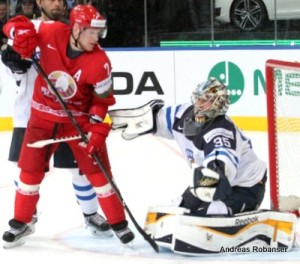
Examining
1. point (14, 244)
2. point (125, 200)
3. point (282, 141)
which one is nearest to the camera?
point (14, 244)

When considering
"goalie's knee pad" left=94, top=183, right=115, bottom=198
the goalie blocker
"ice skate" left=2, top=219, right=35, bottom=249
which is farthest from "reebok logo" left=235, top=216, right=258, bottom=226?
"ice skate" left=2, top=219, right=35, bottom=249

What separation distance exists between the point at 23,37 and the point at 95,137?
446 millimetres

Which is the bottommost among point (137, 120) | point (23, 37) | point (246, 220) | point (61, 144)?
point (246, 220)

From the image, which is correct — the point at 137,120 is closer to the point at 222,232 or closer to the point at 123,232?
the point at 123,232

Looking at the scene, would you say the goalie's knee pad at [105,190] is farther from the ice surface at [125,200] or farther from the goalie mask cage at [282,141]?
the goalie mask cage at [282,141]

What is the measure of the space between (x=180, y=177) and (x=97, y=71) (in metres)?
1.81

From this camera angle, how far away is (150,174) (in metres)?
5.26

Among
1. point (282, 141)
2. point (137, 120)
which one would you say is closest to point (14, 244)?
point (137, 120)

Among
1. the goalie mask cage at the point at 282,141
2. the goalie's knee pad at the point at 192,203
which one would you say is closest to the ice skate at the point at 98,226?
the goalie's knee pad at the point at 192,203

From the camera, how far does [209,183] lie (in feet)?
10.7

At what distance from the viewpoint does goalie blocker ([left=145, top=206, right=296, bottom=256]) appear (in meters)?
3.39

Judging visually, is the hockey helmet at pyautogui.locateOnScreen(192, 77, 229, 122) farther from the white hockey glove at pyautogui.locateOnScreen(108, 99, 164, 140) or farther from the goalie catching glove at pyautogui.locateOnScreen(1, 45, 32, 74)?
the goalie catching glove at pyautogui.locateOnScreen(1, 45, 32, 74)

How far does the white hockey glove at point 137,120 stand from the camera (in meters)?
3.62

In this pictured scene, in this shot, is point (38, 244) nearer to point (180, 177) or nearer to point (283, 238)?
point (283, 238)
